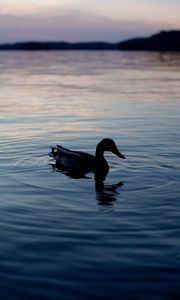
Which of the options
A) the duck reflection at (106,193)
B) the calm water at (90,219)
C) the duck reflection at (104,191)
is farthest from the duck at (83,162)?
the duck reflection at (106,193)

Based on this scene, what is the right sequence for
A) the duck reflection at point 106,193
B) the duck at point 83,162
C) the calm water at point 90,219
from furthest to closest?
the duck at point 83,162 < the duck reflection at point 106,193 < the calm water at point 90,219

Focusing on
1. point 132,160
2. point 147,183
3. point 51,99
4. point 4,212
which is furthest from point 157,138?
point 51,99

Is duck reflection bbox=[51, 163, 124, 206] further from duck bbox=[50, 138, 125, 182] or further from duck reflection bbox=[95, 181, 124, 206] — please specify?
duck bbox=[50, 138, 125, 182]

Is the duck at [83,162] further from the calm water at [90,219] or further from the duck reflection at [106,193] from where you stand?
the duck reflection at [106,193]

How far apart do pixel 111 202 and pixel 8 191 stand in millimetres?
2483

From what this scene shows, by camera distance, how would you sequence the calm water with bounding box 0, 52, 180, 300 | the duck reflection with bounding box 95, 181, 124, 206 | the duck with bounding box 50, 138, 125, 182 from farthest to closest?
the duck with bounding box 50, 138, 125, 182
the duck reflection with bounding box 95, 181, 124, 206
the calm water with bounding box 0, 52, 180, 300

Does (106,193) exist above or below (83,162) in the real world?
below

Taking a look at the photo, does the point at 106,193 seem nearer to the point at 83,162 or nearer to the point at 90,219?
the point at 90,219

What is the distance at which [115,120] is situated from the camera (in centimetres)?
2384

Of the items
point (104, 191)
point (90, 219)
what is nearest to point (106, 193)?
point (104, 191)

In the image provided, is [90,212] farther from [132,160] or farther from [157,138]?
[157,138]

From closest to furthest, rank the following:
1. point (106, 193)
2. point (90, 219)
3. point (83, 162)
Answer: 1. point (90, 219)
2. point (106, 193)
3. point (83, 162)

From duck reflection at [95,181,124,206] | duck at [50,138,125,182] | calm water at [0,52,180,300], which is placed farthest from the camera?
duck at [50,138,125,182]

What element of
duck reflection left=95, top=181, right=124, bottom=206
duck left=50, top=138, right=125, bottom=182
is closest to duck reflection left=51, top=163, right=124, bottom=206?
duck reflection left=95, top=181, right=124, bottom=206
